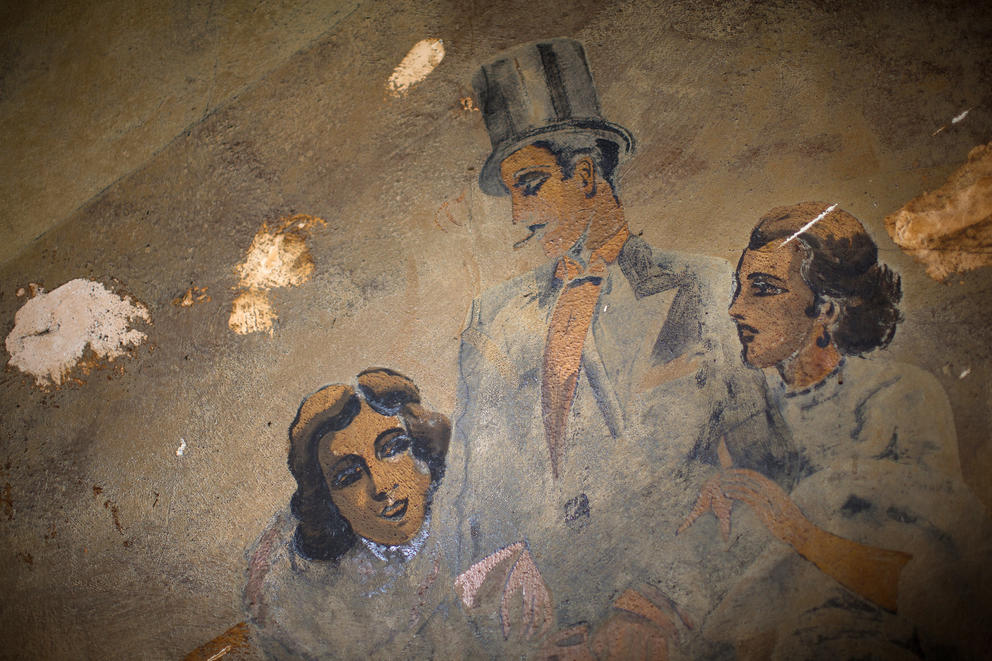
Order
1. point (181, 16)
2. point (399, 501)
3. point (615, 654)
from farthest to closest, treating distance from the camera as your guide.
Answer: point (615, 654), point (399, 501), point (181, 16)

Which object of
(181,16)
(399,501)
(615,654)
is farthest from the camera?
(615,654)

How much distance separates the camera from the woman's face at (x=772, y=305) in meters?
3.24

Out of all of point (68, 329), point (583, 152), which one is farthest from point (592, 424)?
point (68, 329)

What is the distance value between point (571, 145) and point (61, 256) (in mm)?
2520

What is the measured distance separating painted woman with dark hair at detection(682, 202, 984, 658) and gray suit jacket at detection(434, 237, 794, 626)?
0.47 feet

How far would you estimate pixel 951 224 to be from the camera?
3160 mm

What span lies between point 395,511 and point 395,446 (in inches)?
13.4

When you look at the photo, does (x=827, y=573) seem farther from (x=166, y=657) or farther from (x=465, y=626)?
(x=166, y=657)

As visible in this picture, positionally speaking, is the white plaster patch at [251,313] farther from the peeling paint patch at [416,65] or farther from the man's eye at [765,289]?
the man's eye at [765,289]

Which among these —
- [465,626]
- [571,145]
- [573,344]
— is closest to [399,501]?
[465,626]

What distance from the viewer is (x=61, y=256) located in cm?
297

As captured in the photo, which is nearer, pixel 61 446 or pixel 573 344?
pixel 61 446

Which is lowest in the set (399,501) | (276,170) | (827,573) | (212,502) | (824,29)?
(827,573)

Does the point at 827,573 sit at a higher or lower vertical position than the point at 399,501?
lower
